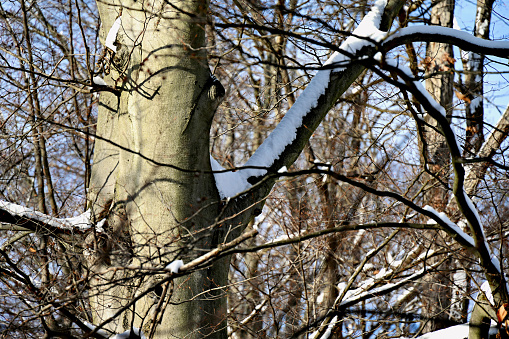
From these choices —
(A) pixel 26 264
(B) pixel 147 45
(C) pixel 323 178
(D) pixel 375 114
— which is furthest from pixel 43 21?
(D) pixel 375 114

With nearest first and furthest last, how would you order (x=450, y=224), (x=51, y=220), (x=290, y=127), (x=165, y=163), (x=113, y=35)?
(x=450, y=224) < (x=165, y=163) < (x=51, y=220) < (x=113, y=35) < (x=290, y=127)

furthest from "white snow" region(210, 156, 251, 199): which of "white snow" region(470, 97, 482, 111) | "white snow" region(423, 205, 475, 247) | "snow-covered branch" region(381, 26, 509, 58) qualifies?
"white snow" region(470, 97, 482, 111)

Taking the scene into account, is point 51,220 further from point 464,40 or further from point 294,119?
point 464,40

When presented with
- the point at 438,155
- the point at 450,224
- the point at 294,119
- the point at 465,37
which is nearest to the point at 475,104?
the point at 438,155

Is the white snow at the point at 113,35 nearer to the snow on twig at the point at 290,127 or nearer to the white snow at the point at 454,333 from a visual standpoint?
the snow on twig at the point at 290,127

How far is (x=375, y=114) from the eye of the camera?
7.79 metres

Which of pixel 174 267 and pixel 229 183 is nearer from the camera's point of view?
pixel 174 267

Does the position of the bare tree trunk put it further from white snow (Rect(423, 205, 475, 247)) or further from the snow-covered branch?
white snow (Rect(423, 205, 475, 247))

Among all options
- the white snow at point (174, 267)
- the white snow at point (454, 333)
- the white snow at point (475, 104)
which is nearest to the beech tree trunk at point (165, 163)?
the white snow at point (174, 267)

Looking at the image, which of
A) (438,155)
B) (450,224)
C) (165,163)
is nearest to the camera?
(450,224)

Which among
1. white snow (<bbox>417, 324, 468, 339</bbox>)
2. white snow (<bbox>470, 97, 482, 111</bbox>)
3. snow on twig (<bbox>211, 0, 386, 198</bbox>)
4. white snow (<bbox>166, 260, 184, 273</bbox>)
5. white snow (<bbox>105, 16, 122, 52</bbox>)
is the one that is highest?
white snow (<bbox>470, 97, 482, 111</bbox>)

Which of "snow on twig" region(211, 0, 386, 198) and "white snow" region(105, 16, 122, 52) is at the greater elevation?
"white snow" region(105, 16, 122, 52)

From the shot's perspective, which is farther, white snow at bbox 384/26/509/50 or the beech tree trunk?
white snow at bbox 384/26/509/50

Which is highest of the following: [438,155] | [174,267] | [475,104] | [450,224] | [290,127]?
[475,104]
